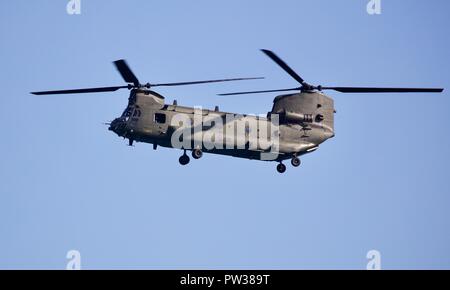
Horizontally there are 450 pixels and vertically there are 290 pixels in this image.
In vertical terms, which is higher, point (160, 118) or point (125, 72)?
point (125, 72)

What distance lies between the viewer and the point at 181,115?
54.2 m

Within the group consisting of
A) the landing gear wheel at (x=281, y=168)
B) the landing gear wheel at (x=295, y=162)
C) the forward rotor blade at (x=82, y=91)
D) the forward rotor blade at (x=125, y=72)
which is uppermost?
the forward rotor blade at (x=125, y=72)

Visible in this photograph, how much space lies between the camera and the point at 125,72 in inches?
2124

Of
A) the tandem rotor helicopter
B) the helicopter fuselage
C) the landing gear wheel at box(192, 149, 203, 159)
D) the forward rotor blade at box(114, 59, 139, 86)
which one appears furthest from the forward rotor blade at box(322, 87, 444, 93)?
the forward rotor blade at box(114, 59, 139, 86)

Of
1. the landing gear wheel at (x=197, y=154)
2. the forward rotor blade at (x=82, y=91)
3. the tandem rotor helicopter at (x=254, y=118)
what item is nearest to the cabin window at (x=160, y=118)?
the tandem rotor helicopter at (x=254, y=118)

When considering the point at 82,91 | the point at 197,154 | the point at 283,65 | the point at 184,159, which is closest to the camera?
the point at 82,91

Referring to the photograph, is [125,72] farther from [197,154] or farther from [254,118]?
[254,118]

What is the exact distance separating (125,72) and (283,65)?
361 inches

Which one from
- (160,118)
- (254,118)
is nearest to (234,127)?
(254,118)

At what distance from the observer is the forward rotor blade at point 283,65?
5388 centimetres

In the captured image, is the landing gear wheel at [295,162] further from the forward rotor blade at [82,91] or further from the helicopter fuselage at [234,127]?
the forward rotor blade at [82,91]

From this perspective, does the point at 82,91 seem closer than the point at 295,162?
Yes
